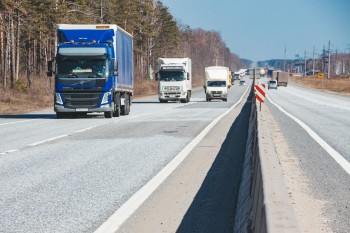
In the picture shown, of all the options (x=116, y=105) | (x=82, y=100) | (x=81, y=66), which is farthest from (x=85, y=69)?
(x=116, y=105)

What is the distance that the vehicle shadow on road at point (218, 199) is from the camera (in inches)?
253

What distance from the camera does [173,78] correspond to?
1751 inches

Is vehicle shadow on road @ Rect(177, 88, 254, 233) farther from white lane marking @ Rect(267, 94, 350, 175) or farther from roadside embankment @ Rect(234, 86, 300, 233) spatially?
white lane marking @ Rect(267, 94, 350, 175)

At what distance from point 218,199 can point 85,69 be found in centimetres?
1731

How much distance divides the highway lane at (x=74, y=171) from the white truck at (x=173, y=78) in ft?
83.1

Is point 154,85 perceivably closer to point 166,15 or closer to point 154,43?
point 154,43

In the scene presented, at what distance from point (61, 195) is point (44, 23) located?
52009 mm

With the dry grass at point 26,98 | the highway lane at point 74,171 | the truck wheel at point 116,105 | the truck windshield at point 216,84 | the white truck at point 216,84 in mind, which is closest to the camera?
the highway lane at point 74,171

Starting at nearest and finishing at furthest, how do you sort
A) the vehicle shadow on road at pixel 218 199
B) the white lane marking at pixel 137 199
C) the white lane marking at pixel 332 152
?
1. the white lane marking at pixel 137 199
2. the vehicle shadow on road at pixel 218 199
3. the white lane marking at pixel 332 152

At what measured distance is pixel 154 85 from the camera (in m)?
76.2

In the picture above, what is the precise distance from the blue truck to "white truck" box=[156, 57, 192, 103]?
1873cm

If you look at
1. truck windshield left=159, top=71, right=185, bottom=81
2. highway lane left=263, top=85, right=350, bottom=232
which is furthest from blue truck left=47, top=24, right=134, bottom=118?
truck windshield left=159, top=71, right=185, bottom=81

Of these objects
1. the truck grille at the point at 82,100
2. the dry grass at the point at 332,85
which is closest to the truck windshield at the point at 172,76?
the truck grille at the point at 82,100

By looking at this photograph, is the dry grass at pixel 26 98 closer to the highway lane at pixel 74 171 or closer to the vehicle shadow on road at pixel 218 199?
the highway lane at pixel 74 171
